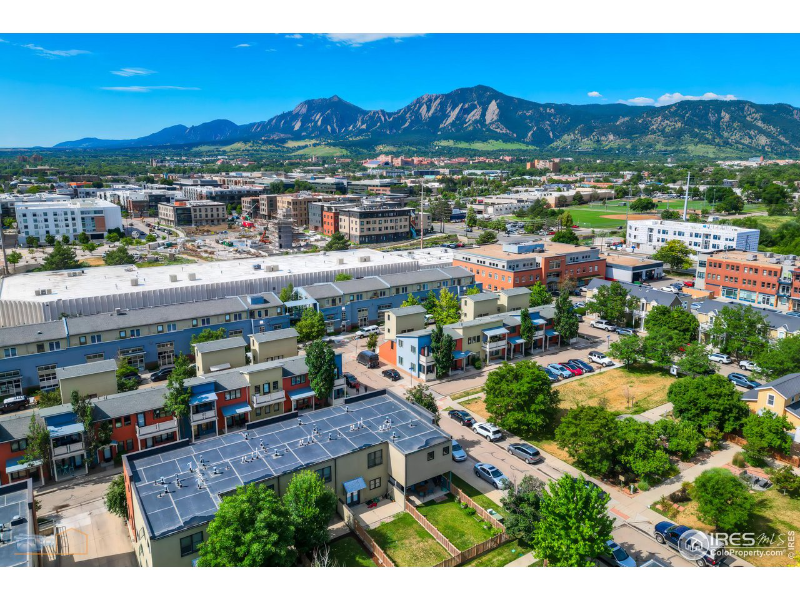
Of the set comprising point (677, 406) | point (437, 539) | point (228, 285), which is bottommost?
point (437, 539)

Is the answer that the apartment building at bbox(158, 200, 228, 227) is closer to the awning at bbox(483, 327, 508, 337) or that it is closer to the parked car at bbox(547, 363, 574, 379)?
the awning at bbox(483, 327, 508, 337)

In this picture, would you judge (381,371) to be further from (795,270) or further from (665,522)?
(795,270)

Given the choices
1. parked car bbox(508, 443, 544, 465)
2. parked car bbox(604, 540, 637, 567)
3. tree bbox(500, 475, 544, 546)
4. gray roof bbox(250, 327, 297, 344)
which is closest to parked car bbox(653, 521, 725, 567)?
parked car bbox(604, 540, 637, 567)

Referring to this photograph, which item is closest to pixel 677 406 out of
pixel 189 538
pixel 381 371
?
pixel 381 371

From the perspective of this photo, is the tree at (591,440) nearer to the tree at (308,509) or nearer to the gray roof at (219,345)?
the tree at (308,509)

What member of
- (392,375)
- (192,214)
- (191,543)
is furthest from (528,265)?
(192,214)

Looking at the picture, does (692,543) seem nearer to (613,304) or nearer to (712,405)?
(712,405)

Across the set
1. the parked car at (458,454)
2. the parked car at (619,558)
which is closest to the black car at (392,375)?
the parked car at (458,454)
